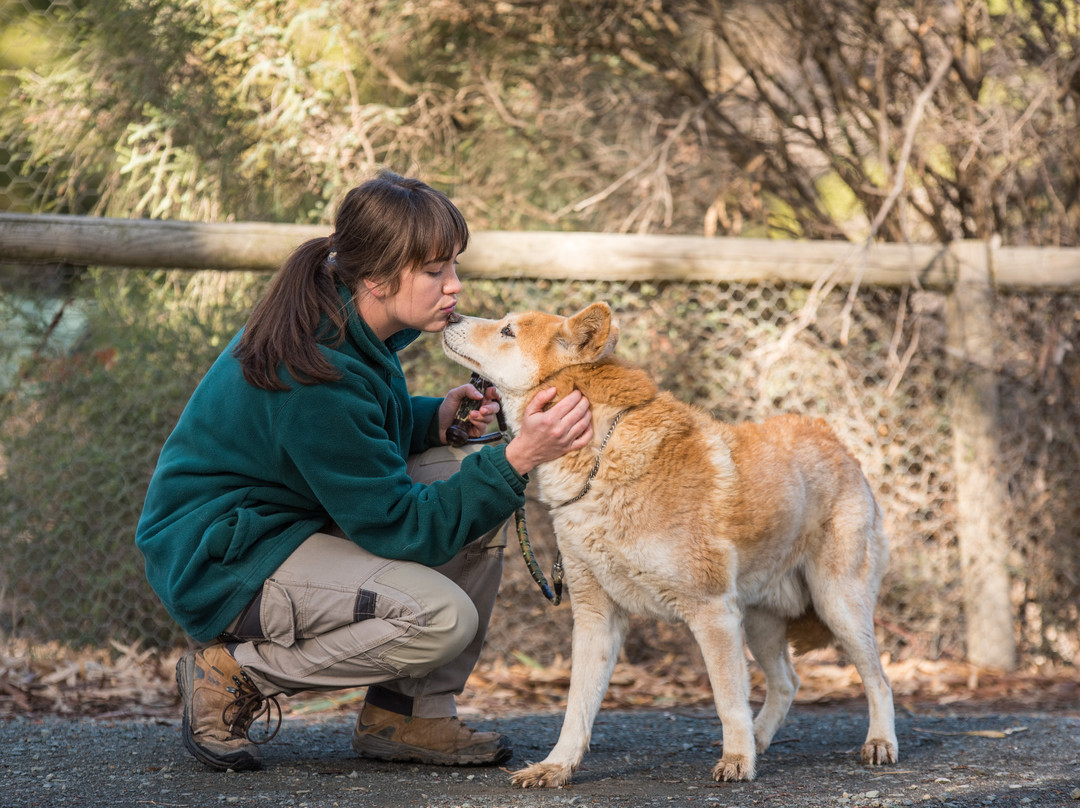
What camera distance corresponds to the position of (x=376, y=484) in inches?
91.4

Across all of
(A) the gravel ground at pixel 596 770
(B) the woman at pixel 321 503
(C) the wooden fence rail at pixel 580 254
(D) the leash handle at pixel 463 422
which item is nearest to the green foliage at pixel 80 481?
(C) the wooden fence rail at pixel 580 254

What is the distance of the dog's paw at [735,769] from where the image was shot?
7.91 ft

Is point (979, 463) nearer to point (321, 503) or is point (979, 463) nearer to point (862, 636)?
point (862, 636)

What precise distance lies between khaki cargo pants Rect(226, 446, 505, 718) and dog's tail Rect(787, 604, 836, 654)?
3.84 feet

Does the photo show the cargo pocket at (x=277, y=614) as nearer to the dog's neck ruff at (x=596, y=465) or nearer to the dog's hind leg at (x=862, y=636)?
the dog's neck ruff at (x=596, y=465)

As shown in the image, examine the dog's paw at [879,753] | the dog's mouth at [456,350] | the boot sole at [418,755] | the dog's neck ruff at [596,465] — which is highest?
the dog's mouth at [456,350]

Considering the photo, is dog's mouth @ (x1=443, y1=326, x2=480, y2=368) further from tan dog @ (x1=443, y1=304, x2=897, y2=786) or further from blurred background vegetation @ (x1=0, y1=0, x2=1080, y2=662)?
blurred background vegetation @ (x1=0, y1=0, x2=1080, y2=662)

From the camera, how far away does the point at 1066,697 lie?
3.88m

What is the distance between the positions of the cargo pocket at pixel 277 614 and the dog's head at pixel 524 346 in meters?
0.84

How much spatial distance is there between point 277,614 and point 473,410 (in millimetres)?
904

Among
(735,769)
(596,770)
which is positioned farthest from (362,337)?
(735,769)

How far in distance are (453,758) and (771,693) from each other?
1.08 metres

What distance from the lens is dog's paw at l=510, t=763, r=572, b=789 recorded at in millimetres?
2352

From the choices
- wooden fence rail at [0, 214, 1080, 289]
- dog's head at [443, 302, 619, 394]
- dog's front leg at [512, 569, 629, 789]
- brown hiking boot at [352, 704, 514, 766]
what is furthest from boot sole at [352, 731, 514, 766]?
wooden fence rail at [0, 214, 1080, 289]
